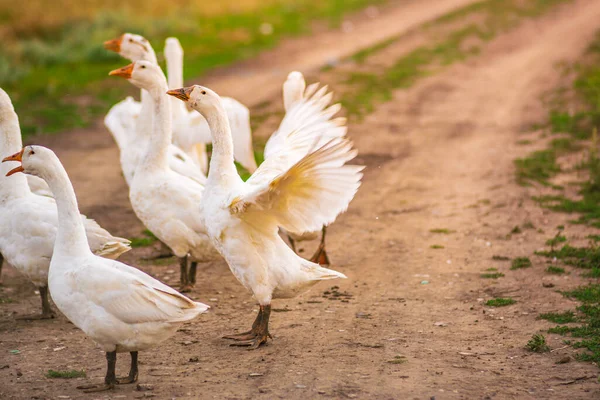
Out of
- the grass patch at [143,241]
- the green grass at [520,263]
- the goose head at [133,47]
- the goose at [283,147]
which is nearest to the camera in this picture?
the goose at [283,147]

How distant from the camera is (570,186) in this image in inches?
450

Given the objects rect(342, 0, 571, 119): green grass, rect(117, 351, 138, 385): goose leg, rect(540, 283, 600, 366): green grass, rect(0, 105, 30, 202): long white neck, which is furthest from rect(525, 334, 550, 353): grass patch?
rect(342, 0, 571, 119): green grass

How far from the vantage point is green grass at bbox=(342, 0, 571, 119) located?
17.6 m

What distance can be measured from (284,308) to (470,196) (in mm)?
4359

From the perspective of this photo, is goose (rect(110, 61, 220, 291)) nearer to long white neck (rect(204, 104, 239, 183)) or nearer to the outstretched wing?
long white neck (rect(204, 104, 239, 183))

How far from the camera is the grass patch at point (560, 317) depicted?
285 inches

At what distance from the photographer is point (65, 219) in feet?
20.6

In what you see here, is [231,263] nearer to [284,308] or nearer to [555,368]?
[284,308]

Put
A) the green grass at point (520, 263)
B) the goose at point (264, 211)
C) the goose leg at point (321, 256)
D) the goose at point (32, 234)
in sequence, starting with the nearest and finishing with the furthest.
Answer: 1. the goose at point (264, 211)
2. the goose at point (32, 234)
3. the green grass at point (520, 263)
4. the goose leg at point (321, 256)

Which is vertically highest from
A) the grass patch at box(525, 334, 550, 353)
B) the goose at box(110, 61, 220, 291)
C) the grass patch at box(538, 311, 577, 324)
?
the goose at box(110, 61, 220, 291)

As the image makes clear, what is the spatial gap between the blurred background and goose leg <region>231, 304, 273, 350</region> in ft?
28.8

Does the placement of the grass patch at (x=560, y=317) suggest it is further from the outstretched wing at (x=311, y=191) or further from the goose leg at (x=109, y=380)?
the goose leg at (x=109, y=380)

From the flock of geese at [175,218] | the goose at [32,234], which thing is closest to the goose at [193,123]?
the flock of geese at [175,218]

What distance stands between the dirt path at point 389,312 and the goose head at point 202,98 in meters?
1.87
